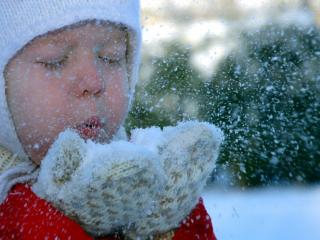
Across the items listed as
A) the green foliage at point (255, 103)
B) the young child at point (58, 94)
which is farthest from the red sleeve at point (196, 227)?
the green foliage at point (255, 103)

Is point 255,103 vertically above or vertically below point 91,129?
below

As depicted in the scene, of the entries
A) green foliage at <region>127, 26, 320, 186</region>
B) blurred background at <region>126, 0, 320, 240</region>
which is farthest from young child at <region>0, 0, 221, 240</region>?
green foliage at <region>127, 26, 320, 186</region>

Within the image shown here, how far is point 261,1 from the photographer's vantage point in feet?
14.8

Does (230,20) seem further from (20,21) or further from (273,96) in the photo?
(20,21)

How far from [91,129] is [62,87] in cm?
10

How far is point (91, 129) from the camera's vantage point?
1.35 meters

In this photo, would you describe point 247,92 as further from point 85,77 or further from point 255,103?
point 85,77

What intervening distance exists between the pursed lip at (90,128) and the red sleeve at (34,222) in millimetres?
170

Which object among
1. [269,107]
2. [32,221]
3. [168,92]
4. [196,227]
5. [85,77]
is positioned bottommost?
[269,107]

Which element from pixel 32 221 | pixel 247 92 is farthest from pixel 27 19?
pixel 247 92

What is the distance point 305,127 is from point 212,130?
105 inches

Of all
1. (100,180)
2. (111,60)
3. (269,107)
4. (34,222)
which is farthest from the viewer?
(269,107)

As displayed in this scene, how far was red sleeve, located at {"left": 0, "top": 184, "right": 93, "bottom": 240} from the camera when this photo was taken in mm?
1146

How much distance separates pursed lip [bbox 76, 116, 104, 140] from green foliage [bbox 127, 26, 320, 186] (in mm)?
1732
